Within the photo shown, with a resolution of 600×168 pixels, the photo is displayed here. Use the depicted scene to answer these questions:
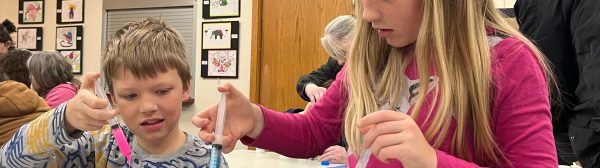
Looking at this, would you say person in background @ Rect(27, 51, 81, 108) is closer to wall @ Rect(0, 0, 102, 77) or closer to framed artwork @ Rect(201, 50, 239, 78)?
framed artwork @ Rect(201, 50, 239, 78)

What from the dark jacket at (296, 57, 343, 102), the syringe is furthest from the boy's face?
the dark jacket at (296, 57, 343, 102)

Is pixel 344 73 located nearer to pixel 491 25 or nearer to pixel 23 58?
pixel 491 25

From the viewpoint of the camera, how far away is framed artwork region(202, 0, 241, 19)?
4184mm

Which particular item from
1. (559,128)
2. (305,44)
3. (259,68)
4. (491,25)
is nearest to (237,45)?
(259,68)

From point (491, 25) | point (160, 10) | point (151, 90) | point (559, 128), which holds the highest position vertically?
point (160, 10)

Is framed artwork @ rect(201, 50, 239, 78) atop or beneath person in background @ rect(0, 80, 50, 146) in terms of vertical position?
atop

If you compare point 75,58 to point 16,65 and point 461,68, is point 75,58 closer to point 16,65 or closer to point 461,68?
point 16,65

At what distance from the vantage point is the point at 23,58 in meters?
3.43

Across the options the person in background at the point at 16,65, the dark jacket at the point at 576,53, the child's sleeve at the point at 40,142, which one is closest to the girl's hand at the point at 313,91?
the dark jacket at the point at 576,53

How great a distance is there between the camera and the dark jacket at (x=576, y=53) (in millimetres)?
1281

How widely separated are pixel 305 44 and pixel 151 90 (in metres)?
2.86

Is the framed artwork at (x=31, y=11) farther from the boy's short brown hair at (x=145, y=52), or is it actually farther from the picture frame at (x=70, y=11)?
the boy's short brown hair at (x=145, y=52)

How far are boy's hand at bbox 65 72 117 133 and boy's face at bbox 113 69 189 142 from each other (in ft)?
0.65

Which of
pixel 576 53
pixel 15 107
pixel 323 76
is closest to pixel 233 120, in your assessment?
pixel 576 53
